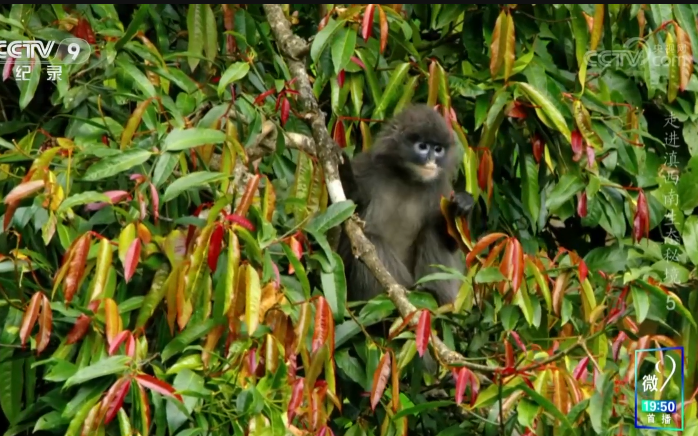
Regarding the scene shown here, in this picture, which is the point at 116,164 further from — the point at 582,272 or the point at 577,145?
the point at 577,145

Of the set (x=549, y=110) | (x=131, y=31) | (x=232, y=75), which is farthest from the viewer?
(x=549, y=110)

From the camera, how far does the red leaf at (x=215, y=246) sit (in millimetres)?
2654

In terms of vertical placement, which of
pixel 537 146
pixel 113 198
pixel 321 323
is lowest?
pixel 537 146

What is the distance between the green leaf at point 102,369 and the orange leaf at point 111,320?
0.31ft

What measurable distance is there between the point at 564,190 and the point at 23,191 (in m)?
1.74

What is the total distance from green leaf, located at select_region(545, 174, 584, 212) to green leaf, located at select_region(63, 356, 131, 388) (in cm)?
164

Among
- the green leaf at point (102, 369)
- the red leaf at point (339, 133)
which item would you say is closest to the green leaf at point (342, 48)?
the red leaf at point (339, 133)

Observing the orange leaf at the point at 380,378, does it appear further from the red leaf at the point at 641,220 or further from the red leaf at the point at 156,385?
the red leaf at the point at 641,220

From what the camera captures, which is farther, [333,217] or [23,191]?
[333,217]

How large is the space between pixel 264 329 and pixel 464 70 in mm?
1676

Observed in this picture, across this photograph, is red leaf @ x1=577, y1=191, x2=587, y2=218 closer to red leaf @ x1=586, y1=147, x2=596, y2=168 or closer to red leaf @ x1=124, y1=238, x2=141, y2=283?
red leaf @ x1=586, y1=147, x2=596, y2=168

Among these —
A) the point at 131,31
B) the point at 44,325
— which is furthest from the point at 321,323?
the point at 131,31

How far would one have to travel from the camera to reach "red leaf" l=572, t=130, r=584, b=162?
369cm

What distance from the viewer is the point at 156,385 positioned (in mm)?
2537
